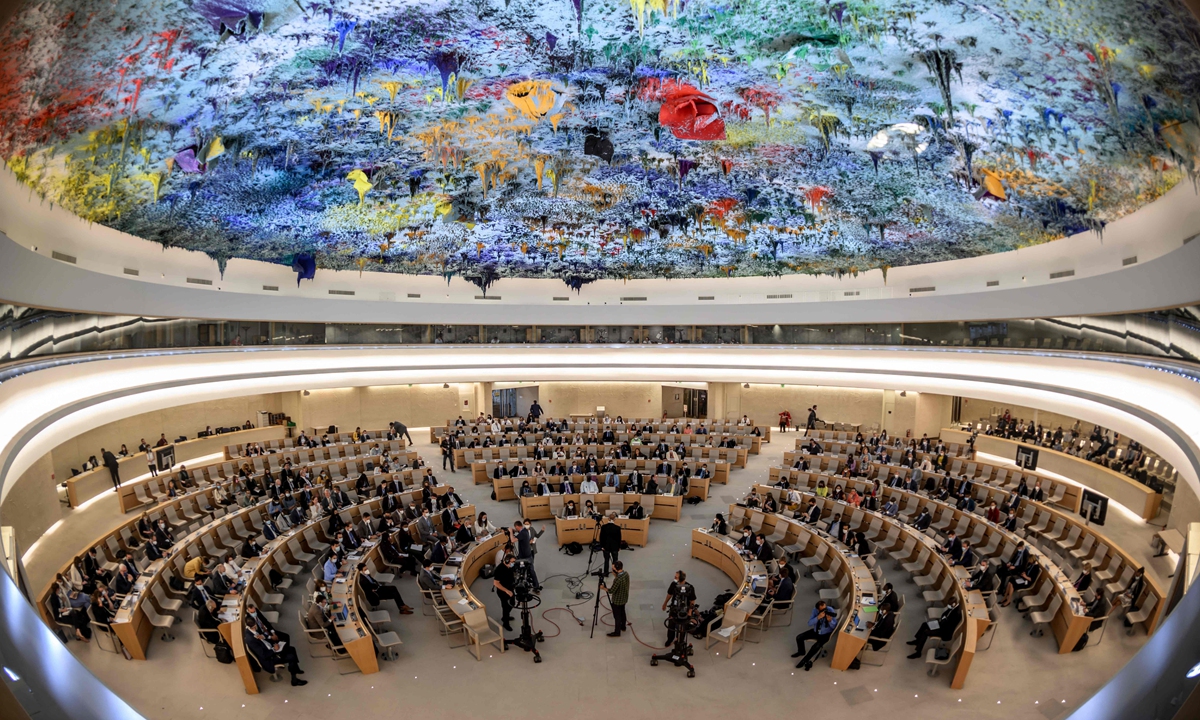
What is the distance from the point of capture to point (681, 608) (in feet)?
29.6

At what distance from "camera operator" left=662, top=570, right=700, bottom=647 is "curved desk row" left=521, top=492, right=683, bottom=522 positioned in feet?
20.1

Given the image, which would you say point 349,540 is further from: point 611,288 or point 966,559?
point 611,288

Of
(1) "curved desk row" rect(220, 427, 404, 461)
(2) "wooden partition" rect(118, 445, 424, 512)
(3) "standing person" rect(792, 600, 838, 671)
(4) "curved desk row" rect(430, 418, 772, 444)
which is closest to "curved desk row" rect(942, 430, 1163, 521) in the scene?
(4) "curved desk row" rect(430, 418, 772, 444)

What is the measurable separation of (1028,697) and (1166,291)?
19.8 feet

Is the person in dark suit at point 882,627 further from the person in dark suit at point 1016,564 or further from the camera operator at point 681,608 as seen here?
the person in dark suit at point 1016,564

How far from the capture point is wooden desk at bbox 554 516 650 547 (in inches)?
551

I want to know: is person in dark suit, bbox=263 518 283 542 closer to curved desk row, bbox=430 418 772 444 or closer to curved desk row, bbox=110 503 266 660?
curved desk row, bbox=110 503 266 660

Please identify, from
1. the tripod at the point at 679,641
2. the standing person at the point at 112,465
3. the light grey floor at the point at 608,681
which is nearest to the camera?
the light grey floor at the point at 608,681

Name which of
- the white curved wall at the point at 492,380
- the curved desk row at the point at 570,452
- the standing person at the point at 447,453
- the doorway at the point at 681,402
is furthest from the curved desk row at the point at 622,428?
the doorway at the point at 681,402

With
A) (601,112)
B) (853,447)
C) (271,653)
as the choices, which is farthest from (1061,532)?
(271,653)

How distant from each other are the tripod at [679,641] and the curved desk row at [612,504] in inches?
250

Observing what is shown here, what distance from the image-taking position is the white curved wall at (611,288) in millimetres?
10160

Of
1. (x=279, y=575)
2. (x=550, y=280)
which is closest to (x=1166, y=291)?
(x=279, y=575)

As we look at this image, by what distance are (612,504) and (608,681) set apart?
23.4ft
